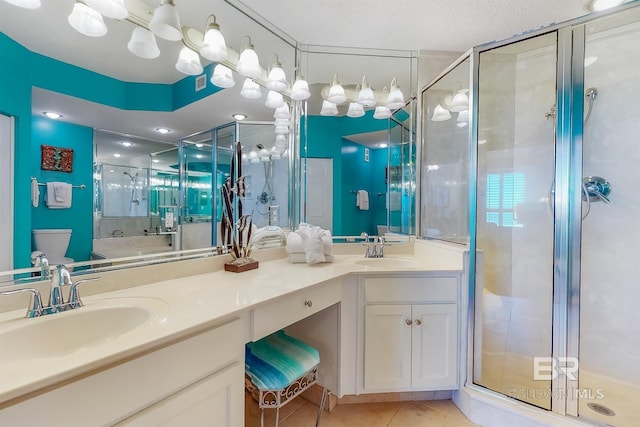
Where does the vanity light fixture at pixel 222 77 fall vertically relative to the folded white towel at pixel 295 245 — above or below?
above

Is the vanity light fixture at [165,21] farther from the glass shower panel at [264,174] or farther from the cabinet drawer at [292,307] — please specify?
the cabinet drawer at [292,307]

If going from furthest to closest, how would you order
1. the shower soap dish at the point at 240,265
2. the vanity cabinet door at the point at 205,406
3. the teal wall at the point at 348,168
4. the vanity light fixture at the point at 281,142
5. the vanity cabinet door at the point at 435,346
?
the teal wall at the point at 348,168 < the vanity light fixture at the point at 281,142 < the vanity cabinet door at the point at 435,346 < the shower soap dish at the point at 240,265 < the vanity cabinet door at the point at 205,406

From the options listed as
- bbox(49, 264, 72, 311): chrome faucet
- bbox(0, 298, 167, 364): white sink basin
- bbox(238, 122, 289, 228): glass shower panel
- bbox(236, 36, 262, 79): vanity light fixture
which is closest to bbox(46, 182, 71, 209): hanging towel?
bbox(49, 264, 72, 311): chrome faucet

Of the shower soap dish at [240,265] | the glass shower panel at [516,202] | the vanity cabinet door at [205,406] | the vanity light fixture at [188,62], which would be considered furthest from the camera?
the glass shower panel at [516,202]

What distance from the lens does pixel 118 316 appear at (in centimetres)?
91

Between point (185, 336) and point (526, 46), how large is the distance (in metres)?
2.34

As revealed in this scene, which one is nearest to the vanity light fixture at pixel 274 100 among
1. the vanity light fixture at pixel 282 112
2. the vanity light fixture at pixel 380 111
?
the vanity light fixture at pixel 282 112

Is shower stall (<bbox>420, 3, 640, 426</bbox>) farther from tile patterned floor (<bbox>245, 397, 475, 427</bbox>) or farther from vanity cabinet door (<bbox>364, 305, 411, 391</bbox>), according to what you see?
vanity cabinet door (<bbox>364, 305, 411, 391</bbox>)

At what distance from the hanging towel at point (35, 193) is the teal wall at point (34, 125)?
0.03 feet

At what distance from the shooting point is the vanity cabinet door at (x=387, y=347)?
152cm

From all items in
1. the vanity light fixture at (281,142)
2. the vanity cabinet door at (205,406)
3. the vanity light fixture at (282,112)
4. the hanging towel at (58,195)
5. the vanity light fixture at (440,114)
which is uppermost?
the vanity light fixture at (440,114)

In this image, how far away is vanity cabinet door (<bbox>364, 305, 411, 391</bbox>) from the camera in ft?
4.98

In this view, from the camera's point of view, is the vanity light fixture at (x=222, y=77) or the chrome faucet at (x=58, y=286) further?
the vanity light fixture at (x=222, y=77)

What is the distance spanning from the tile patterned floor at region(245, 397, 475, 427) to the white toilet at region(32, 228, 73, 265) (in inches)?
46.5
